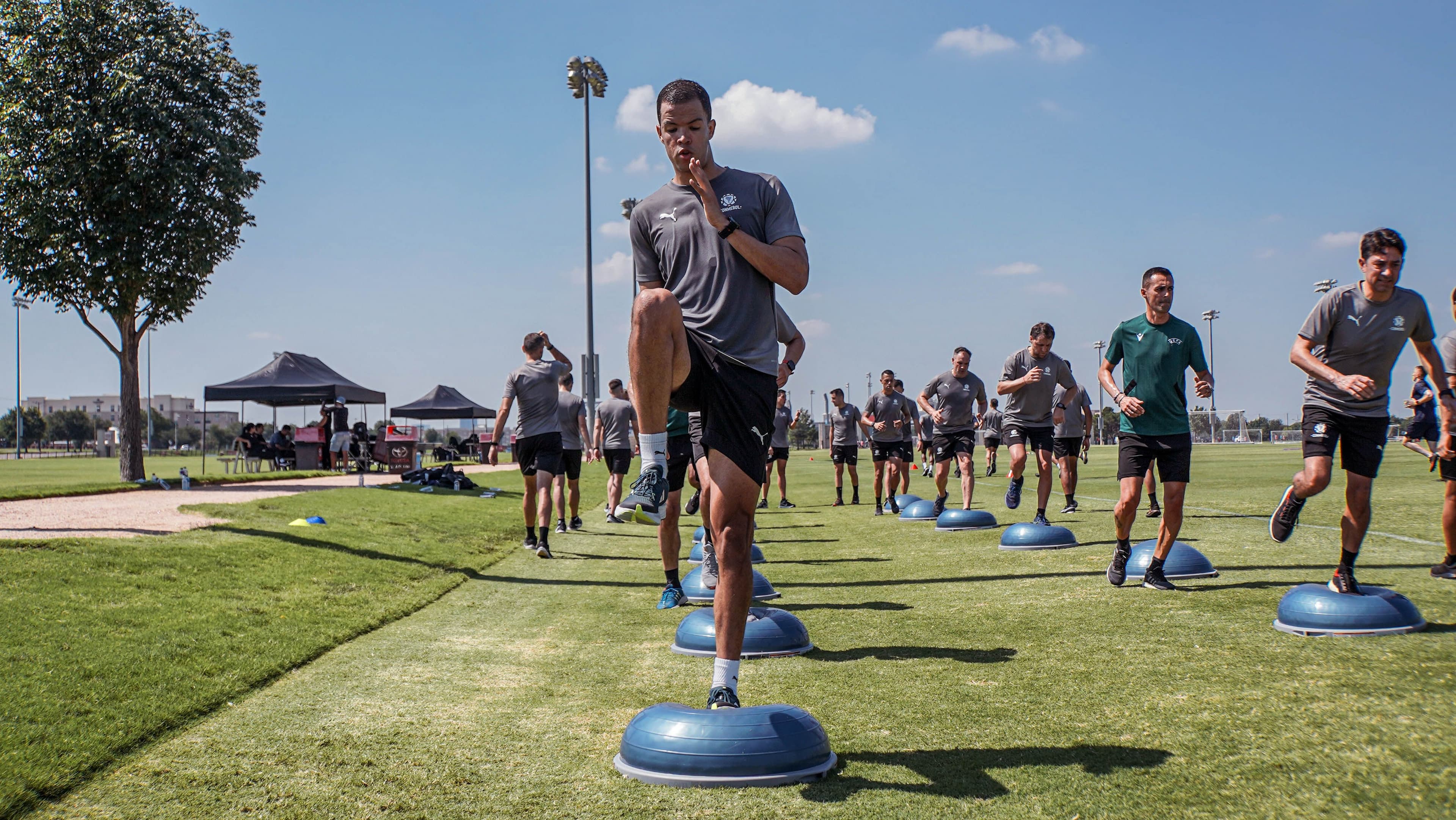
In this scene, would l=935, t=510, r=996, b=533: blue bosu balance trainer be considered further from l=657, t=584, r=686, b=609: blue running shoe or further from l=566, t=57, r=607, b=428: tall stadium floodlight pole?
l=566, t=57, r=607, b=428: tall stadium floodlight pole

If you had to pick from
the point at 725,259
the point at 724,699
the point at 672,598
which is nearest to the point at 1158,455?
the point at 672,598

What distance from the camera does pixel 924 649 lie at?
509cm

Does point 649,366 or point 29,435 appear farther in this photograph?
point 29,435

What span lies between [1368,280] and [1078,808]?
4425 mm

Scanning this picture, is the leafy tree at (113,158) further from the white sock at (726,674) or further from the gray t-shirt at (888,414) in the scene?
the white sock at (726,674)

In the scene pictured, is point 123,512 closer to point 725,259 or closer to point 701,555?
point 701,555

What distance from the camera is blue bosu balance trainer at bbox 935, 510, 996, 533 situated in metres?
11.8

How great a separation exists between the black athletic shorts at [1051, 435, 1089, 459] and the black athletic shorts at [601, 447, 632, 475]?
19.2 ft

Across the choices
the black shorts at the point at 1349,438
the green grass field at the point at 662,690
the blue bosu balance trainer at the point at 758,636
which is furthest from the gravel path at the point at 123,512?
the black shorts at the point at 1349,438

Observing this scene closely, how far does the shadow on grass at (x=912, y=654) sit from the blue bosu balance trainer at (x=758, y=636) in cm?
12

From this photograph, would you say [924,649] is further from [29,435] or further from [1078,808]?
[29,435]

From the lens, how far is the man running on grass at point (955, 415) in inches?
525

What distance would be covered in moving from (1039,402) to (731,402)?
901 centimetres

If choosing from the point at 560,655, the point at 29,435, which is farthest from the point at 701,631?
the point at 29,435
